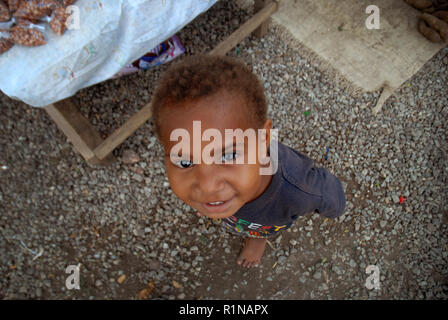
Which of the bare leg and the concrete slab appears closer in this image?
the bare leg

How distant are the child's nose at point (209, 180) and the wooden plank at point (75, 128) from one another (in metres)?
1.27

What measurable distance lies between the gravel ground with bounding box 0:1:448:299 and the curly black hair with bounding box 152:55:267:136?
1292 mm

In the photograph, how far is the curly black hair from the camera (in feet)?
3.25

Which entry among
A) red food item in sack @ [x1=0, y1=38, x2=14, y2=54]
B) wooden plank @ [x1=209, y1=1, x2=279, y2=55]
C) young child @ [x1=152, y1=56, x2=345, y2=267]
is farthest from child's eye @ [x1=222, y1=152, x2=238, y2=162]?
red food item in sack @ [x1=0, y1=38, x2=14, y2=54]

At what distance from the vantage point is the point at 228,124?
3.26ft

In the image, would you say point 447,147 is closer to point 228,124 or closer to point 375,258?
point 375,258

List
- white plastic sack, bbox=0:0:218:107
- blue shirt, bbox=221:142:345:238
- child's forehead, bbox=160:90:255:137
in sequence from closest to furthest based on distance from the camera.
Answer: child's forehead, bbox=160:90:255:137
blue shirt, bbox=221:142:345:238
white plastic sack, bbox=0:0:218:107

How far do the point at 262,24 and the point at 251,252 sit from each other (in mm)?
1731

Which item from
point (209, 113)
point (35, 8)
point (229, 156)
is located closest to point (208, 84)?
point (209, 113)

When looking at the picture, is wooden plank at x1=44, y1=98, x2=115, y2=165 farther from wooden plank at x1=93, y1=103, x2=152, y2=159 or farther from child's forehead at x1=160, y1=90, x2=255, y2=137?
child's forehead at x1=160, y1=90, x2=255, y2=137

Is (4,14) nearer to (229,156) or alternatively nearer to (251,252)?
(229,156)

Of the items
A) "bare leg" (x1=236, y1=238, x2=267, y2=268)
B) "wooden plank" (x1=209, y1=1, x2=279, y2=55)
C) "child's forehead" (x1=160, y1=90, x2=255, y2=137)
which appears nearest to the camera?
"child's forehead" (x1=160, y1=90, x2=255, y2=137)

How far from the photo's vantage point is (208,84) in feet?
3.23

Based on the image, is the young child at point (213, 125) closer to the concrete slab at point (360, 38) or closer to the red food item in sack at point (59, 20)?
the red food item in sack at point (59, 20)
